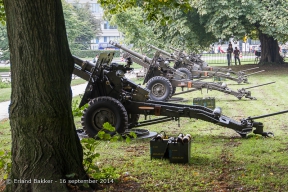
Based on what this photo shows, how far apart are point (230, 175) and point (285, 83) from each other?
61.2 ft

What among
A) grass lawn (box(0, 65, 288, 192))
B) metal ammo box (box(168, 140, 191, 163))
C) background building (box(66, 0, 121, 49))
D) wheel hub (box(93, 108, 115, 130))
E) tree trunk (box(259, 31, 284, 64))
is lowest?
grass lawn (box(0, 65, 288, 192))

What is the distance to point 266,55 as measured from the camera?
3641 cm

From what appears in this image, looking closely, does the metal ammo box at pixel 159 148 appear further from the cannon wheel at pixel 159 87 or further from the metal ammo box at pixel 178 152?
the cannon wheel at pixel 159 87

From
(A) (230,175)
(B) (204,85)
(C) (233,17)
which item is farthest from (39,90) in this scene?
(C) (233,17)

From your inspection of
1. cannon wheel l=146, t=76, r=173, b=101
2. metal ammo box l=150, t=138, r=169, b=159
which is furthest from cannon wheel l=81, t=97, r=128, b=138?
cannon wheel l=146, t=76, r=173, b=101

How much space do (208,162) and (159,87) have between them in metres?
10.0

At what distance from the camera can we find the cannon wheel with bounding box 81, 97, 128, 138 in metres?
10.7

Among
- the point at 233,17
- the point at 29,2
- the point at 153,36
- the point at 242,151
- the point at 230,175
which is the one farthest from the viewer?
the point at 153,36

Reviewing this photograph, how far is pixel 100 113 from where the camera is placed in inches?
427

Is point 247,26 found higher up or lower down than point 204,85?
higher up

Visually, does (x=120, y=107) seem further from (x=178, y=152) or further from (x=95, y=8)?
(x=95, y=8)

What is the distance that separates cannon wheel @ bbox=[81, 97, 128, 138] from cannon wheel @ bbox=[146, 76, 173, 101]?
764cm

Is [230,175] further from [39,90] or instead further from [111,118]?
[111,118]

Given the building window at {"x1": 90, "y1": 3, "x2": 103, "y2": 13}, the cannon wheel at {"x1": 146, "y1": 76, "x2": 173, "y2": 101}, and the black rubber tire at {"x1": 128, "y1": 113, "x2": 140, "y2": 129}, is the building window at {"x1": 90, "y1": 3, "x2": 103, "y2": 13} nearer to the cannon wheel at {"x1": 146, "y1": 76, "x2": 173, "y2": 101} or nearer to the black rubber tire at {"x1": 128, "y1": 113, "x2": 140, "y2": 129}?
the cannon wheel at {"x1": 146, "y1": 76, "x2": 173, "y2": 101}
